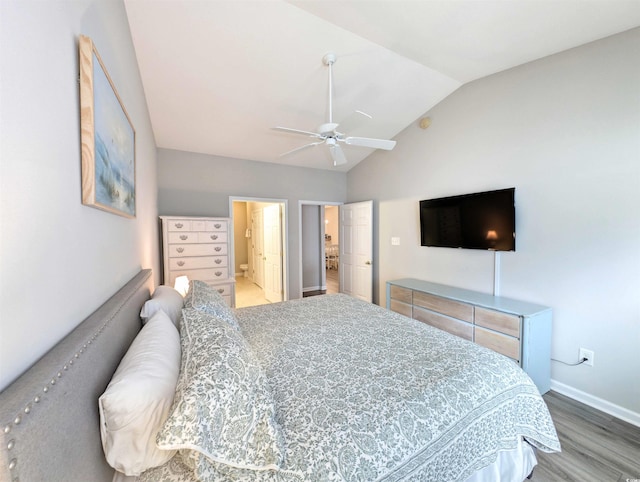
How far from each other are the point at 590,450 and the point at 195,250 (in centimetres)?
412

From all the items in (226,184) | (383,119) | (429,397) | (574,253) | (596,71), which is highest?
(383,119)

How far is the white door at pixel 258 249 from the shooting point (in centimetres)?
579

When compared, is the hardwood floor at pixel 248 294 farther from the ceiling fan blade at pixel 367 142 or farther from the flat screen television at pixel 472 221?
the ceiling fan blade at pixel 367 142

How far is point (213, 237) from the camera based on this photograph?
3559 mm

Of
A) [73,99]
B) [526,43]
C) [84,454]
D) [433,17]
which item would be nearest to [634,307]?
[526,43]

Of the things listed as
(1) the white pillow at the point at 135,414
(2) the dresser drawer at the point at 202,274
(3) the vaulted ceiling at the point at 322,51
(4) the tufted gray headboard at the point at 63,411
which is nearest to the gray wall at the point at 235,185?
(3) the vaulted ceiling at the point at 322,51

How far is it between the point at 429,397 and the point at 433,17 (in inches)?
108

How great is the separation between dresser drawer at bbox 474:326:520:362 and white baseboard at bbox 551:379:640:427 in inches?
23.8

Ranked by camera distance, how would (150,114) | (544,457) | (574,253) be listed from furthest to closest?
1. (150,114)
2. (574,253)
3. (544,457)

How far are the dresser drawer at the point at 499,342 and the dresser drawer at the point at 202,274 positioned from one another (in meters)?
3.15

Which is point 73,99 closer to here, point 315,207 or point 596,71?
point 596,71

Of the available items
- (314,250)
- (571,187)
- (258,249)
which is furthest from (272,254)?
(571,187)

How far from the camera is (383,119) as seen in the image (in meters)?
3.62

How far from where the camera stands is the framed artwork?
0.97 m
